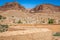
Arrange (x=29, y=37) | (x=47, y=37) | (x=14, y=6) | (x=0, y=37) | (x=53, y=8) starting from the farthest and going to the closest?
(x=53, y=8) → (x=14, y=6) → (x=47, y=37) → (x=29, y=37) → (x=0, y=37)

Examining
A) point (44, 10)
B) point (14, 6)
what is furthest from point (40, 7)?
point (14, 6)

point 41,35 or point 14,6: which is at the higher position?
point 14,6

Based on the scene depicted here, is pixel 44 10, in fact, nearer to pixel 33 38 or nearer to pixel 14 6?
pixel 14 6

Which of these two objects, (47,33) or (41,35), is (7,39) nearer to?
(41,35)

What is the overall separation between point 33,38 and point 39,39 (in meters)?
0.58

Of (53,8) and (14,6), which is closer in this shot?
(14,6)

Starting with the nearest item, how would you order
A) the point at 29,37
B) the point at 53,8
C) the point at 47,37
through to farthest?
the point at 29,37 < the point at 47,37 < the point at 53,8

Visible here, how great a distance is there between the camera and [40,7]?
5325 inches

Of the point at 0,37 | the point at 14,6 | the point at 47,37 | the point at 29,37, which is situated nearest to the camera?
the point at 0,37

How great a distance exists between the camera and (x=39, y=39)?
1509 centimetres

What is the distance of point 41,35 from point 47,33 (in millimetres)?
1107

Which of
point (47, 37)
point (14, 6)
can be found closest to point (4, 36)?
point (47, 37)

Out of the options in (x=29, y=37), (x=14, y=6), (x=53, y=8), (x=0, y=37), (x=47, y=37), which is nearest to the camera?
(x=0, y=37)

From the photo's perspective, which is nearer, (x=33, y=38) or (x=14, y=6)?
(x=33, y=38)
